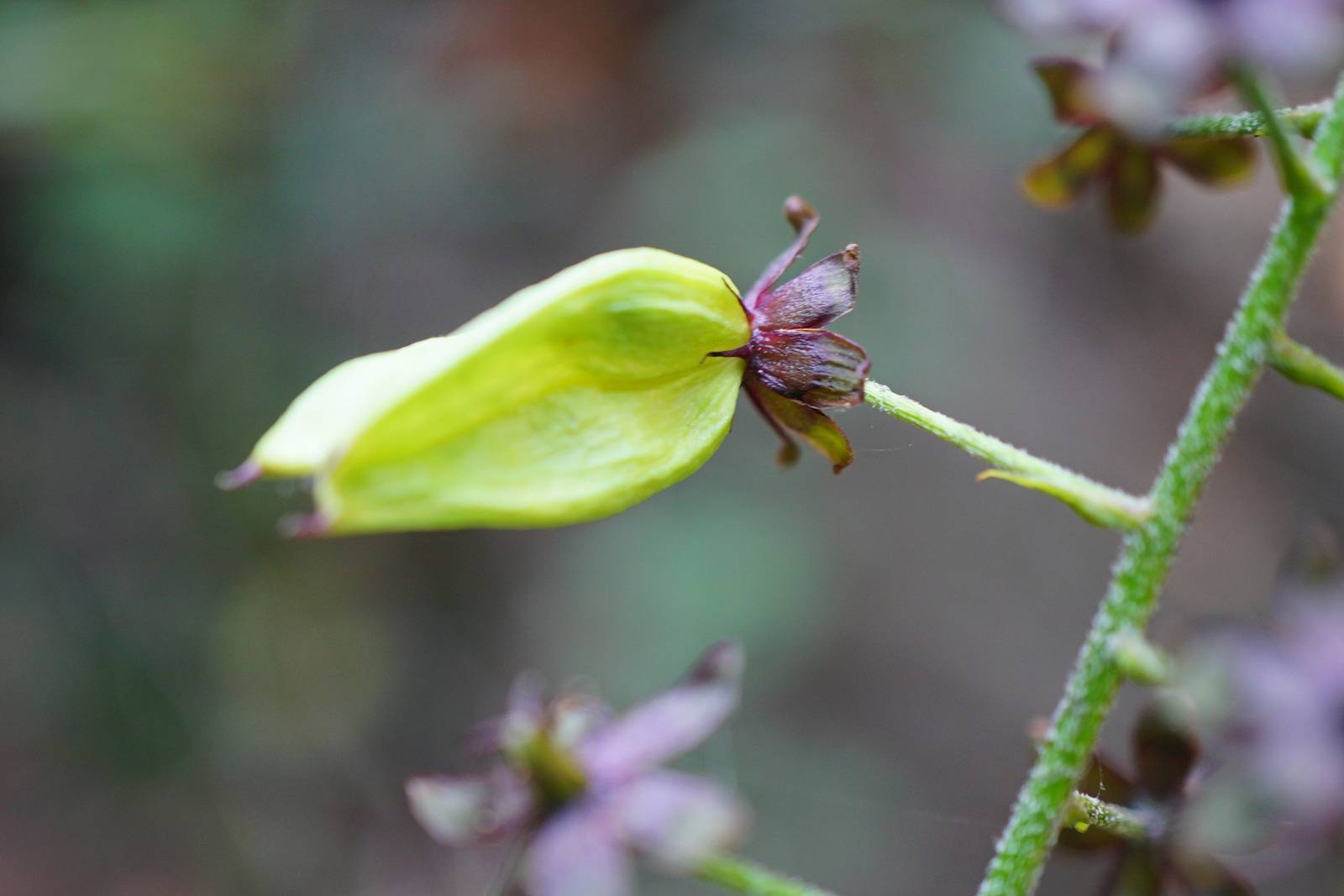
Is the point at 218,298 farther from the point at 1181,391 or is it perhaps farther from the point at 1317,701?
the point at 1317,701

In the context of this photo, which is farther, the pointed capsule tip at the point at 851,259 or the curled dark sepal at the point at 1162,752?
the pointed capsule tip at the point at 851,259

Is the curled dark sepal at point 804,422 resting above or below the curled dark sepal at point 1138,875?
above

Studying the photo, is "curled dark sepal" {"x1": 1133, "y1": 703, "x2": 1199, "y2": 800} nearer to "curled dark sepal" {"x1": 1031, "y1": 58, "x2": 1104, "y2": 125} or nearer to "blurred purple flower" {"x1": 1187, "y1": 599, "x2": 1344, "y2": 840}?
"blurred purple flower" {"x1": 1187, "y1": 599, "x2": 1344, "y2": 840}

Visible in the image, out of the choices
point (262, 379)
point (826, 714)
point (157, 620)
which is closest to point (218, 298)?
point (262, 379)

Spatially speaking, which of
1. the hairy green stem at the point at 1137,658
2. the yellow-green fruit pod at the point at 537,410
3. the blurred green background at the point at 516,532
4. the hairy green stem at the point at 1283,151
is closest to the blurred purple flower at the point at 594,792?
the yellow-green fruit pod at the point at 537,410

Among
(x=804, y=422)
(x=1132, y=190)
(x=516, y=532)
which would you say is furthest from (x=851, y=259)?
(x=516, y=532)

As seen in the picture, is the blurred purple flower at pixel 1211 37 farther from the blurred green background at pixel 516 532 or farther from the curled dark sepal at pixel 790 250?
the blurred green background at pixel 516 532
